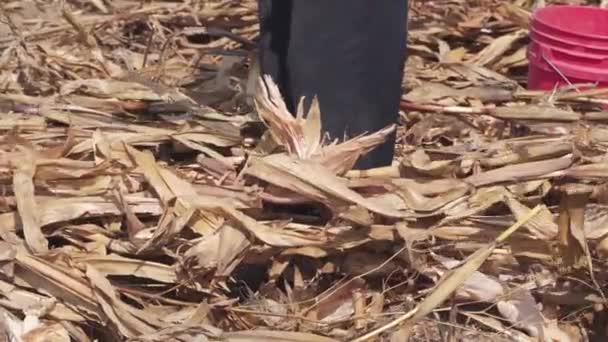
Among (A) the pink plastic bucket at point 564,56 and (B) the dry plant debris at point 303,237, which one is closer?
(B) the dry plant debris at point 303,237

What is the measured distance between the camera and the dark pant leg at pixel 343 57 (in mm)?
1528

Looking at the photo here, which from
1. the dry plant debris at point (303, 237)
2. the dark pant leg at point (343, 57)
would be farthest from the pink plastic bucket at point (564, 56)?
the dark pant leg at point (343, 57)

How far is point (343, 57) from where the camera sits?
1.55 meters

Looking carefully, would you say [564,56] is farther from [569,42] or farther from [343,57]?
[343,57]

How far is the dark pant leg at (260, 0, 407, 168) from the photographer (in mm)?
1528

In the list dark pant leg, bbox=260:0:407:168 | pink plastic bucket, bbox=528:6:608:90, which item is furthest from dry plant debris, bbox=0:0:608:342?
pink plastic bucket, bbox=528:6:608:90

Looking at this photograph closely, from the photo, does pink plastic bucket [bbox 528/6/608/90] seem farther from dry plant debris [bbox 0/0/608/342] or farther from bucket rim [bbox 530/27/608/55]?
dry plant debris [bbox 0/0/608/342]

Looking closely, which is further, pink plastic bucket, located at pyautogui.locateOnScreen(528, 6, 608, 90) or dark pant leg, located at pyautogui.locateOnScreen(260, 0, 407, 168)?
pink plastic bucket, located at pyautogui.locateOnScreen(528, 6, 608, 90)

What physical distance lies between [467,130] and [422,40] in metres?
0.42

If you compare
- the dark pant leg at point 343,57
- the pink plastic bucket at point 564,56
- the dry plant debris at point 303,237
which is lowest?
the dry plant debris at point 303,237

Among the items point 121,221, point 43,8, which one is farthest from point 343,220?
point 43,8

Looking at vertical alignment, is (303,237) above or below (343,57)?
below

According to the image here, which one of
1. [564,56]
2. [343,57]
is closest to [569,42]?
[564,56]

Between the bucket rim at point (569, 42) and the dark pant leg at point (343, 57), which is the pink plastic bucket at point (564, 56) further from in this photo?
the dark pant leg at point (343, 57)
